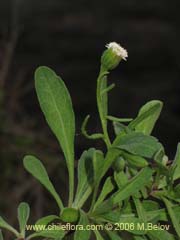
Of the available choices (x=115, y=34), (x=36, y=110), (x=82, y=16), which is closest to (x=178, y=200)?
(x=36, y=110)

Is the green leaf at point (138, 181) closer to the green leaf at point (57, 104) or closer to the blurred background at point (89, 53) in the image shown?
the green leaf at point (57, 104)

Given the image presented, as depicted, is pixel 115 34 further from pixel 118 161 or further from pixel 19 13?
A: pixel 118 161

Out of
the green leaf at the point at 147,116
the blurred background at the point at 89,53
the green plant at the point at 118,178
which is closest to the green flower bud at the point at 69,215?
the green plant at the point at 118,178

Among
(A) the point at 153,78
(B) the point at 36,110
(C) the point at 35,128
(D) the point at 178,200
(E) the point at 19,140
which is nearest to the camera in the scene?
(D) the point at 178,200

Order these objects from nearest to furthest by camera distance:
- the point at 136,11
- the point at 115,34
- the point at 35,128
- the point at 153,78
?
1. the point at 35,128
2. the point at 153,78
3. the point at 115,34
4. the point at 136,11

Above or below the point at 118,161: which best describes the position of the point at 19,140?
above

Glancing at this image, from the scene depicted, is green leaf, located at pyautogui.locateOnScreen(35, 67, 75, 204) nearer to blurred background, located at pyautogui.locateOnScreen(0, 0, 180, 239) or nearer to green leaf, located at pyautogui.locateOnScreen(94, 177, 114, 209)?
green leaf, located at pyautogui.locateOnScreen(94, 177, 114, 209)

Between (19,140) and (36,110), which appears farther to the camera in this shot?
(36,110)
